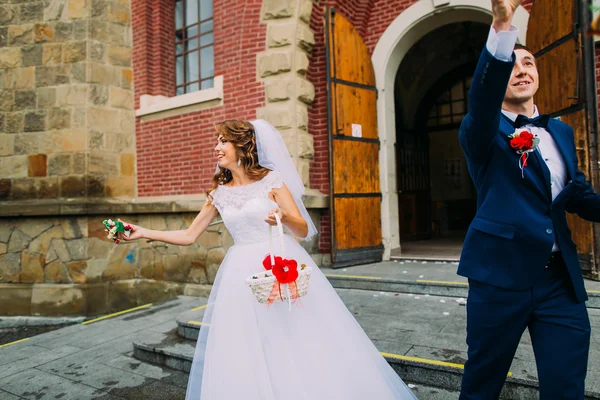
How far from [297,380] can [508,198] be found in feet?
4.63

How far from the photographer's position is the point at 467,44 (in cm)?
985

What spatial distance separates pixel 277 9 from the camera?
6078 mm

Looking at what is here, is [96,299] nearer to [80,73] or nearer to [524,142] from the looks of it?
[80,73]

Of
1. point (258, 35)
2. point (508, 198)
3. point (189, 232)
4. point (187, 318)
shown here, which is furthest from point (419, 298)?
point (258, 35)

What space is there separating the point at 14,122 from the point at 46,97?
74 cm

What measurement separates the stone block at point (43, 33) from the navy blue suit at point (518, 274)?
766cm

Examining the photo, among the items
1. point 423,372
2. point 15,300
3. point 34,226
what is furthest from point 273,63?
point 15,300

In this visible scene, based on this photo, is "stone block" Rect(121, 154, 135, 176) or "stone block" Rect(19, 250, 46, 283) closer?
"stone block" Rect(19, 250, 46, 283)

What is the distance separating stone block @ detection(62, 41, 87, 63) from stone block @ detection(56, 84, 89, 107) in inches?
18.0

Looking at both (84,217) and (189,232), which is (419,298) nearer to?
(189,232)

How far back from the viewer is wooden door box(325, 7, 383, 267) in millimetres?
6102

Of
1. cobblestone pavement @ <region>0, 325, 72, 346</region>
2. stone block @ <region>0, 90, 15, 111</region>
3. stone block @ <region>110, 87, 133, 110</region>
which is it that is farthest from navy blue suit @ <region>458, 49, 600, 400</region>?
stone block @ <region>0, 90, 15, 111</region>

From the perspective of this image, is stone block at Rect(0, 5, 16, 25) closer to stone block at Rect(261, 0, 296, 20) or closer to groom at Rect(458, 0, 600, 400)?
stone block at Rect(261, 0, 296, 20)

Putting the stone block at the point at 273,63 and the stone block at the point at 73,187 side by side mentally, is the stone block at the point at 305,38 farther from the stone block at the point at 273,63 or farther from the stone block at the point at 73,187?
the stone block at the point at 73,187
